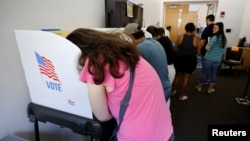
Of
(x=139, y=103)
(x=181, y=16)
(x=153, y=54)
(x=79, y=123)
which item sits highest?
(x=181, y=16)

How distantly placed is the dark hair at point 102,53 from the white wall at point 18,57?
554mm

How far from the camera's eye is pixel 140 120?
85cm

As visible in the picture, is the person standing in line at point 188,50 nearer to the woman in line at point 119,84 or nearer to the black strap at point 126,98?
the woman in line at point 119,84

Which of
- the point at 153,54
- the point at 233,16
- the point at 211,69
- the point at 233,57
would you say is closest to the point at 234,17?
the point at 233,16

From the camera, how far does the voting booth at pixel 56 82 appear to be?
2.80 ft

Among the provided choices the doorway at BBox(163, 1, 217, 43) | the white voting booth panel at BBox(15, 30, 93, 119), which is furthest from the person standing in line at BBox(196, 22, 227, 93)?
the doorway at BBox(163, 1, 217, 43)

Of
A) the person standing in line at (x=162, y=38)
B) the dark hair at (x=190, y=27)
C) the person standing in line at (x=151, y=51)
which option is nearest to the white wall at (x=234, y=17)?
the dark hair at (x=190, y=27)

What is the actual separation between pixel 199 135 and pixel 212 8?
216 inches

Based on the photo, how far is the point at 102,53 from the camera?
2.43ft

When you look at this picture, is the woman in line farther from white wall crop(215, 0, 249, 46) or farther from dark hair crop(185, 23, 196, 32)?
white wall crop(215, 0, 249, 46)

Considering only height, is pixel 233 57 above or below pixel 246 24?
below

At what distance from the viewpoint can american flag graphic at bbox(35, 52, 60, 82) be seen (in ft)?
2.98

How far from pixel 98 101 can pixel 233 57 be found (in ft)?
18.6

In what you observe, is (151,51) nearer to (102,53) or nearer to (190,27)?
(102,53)
